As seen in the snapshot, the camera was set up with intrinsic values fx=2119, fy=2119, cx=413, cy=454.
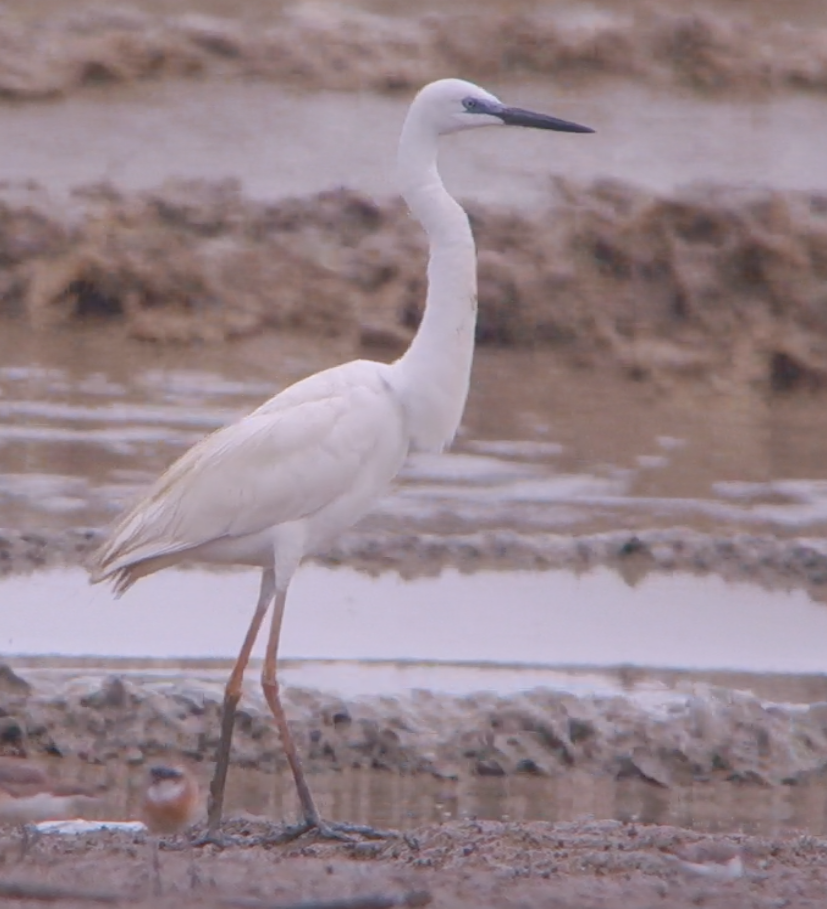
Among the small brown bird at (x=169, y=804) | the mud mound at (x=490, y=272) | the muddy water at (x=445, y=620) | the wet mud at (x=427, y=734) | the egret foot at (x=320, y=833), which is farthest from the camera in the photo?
the mud mound at (x=490, y=272)

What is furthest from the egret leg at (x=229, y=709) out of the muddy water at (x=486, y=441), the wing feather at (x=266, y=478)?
the muddy water at (x=486, y=441)

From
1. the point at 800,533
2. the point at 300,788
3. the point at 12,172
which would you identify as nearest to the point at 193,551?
the point at 300,788

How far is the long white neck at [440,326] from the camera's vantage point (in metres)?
8.11

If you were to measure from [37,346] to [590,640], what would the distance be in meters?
10.1

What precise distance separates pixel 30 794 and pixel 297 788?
5.52ft

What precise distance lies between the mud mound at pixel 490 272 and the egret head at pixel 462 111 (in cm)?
1256

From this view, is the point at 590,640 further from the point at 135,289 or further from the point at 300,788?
the point at 135,289

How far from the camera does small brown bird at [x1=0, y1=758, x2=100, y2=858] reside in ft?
19.8

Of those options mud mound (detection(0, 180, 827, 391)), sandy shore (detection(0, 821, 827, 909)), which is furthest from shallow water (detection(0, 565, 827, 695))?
mud mound (detection(0, 180, 827, 391))

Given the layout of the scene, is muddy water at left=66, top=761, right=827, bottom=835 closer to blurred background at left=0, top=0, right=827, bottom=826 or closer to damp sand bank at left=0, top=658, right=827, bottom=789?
damp sand bank at left=0, top=658, right=827, bottom=789

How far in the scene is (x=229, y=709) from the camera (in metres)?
7.70

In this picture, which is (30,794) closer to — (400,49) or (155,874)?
(155,874)

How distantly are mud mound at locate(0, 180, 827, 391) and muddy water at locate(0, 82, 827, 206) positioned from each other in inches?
54.4

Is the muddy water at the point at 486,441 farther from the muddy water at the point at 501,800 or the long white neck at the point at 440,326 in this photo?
the long white neck at the point at 440,326
